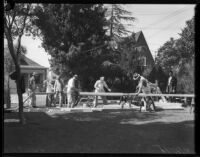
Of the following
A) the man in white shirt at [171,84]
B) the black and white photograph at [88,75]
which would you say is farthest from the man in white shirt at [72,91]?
the man in white shirt at [171,84]

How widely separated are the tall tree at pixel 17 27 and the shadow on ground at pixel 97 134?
59 cm

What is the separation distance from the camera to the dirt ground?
644cm

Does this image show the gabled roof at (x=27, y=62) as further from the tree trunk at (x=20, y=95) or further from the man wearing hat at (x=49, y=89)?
the man wearing hat at (x=49, y=89)

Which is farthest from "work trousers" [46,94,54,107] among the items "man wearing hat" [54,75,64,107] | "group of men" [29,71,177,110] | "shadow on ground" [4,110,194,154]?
"shadow on ground" [4,110,194,154]

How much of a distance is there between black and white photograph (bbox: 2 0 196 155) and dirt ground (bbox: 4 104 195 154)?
0.03 metres

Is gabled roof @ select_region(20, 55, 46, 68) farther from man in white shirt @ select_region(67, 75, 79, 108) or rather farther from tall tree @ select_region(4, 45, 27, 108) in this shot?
man in white shirt @ select_region(67, 75, 79, 108)

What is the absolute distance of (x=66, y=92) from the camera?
7867 millimetres

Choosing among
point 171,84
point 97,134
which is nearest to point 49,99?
point 97,134

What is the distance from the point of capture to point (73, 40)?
7.78 metres

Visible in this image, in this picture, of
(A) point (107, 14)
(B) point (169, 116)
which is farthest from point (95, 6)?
(B) point (169, 116)

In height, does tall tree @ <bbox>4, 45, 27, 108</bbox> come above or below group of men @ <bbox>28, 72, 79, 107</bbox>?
above

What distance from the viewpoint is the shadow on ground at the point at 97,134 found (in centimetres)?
643

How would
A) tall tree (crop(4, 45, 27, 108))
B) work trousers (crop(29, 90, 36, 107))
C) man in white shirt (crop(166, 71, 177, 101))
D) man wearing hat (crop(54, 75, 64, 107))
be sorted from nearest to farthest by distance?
1. tall tree (crop(4, 45, 27, 108))
2. work trousers (crop(29, 90, 36, 107))
3. man wearing hat (crop(54, 75, 64, 107))
4. man in white shirt (crop(166, 71, 177, 101))

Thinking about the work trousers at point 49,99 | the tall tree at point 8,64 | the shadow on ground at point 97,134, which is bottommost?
the shadow on ground at point 97,134
